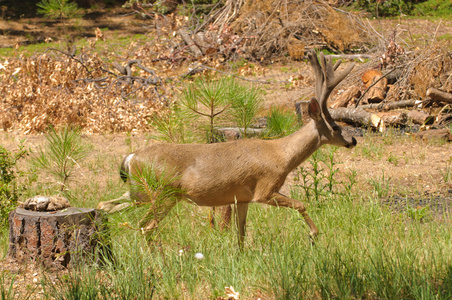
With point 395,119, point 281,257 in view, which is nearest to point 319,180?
point 281,257

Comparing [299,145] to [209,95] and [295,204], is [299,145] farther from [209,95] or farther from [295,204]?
[209,95]

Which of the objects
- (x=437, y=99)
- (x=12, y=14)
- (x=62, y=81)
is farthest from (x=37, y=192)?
(x=12, y=14)

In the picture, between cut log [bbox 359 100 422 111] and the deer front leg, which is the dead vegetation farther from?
the deer front leg

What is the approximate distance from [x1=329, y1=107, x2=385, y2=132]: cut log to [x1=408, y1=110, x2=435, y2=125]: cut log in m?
0.55

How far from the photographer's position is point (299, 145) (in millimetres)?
4414

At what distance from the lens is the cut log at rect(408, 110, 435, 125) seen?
8695 mm

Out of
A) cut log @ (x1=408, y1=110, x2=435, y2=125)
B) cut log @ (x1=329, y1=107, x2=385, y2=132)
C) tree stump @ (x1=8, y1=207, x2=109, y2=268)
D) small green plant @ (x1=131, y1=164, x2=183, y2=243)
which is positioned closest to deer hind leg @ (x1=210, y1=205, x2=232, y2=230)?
small green plant @ (x1=131, y1=164, x2=183, y2=243)

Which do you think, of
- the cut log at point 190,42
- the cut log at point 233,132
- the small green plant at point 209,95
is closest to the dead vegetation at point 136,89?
the cut log at point 190,42

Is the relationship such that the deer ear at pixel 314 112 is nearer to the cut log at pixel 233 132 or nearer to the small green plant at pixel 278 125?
the small green plant at pixel 278 125

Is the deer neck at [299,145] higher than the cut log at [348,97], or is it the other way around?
the deer neck at [299,145]

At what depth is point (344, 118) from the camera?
31.2 feet

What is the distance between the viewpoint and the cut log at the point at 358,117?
883cm

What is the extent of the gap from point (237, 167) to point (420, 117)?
5550 mm

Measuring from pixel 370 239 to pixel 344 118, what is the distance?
5762 mm
